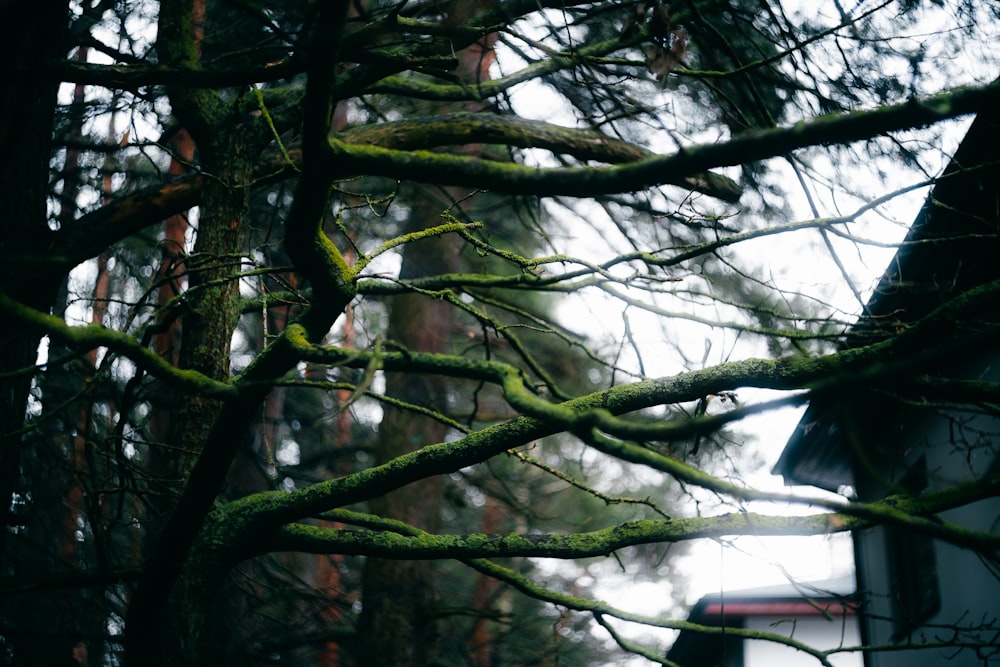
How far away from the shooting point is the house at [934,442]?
14.1 ft

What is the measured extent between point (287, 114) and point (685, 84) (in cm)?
302

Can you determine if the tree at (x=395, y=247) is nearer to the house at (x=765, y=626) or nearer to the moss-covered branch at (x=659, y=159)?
the moss-covered branch at (x=659, y=159)

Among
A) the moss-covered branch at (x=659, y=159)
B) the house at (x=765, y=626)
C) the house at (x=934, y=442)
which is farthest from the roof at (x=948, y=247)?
the house at (x=765, y=626)

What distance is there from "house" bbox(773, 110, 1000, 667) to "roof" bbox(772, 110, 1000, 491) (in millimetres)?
10

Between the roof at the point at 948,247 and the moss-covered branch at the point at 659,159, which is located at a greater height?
the roof at the point at 948,247

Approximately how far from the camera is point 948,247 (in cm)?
542

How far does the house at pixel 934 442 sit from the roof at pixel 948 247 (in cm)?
1

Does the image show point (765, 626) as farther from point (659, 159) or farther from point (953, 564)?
point (659, 159)

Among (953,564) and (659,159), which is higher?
(953,564)

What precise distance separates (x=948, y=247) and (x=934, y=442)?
1892 millimetres

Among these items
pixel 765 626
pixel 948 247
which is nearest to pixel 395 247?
pixel 948 247

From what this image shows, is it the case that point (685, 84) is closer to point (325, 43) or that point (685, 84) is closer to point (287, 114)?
Answer: point (287, 114)

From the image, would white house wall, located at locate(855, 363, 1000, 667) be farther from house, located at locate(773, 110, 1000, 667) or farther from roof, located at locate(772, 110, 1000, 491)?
roof, located at locate(772, 110, 1000, 491)

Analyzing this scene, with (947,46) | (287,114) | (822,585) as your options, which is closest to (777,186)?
(947,46)
